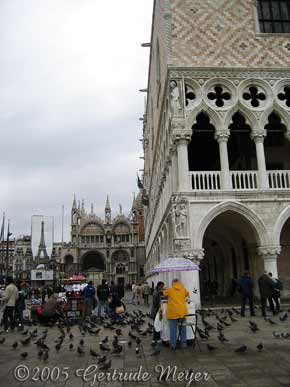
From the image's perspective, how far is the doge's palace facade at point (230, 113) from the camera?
14469mm

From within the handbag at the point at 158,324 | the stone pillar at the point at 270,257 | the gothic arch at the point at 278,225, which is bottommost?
the handbag at the point at 158,324


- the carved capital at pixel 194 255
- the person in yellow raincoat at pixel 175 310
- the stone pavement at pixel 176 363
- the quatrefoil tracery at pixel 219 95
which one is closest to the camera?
the stone pavement at pixel 176 363

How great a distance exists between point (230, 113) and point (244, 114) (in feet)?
1.96

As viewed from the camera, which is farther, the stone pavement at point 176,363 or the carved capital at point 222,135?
the carved capital at point 222,135

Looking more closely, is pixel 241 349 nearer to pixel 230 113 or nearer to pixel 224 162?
pixel 224 162

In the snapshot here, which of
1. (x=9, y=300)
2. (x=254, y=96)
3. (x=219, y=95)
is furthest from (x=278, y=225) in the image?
(x=9, y=300)

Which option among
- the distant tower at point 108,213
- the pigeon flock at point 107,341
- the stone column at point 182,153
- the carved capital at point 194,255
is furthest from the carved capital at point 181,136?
the distant tower at point 108,213

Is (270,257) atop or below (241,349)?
atop

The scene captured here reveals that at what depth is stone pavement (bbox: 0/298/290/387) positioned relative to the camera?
5090 mm

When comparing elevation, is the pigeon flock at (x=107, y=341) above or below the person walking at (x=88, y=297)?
below

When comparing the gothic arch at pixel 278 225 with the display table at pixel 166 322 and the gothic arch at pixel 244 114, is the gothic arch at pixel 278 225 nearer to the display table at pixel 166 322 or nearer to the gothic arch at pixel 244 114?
the gothic arch at pixel 244 114

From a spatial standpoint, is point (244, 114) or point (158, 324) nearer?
point (158, 324)

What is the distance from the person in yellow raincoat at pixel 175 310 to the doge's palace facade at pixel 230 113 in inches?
254

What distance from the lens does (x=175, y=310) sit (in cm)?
721
